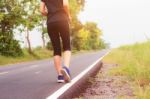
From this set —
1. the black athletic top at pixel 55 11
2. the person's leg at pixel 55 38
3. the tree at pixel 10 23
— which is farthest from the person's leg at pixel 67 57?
the tree at pixel 10 23

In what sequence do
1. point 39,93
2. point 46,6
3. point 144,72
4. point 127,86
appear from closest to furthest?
1. point 39,93
2. point 46,6
3. point 127,86
4. point 144,72

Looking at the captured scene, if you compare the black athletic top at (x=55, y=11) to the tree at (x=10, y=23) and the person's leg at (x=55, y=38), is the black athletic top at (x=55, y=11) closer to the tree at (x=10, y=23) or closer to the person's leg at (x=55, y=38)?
the person's leg at (x=55, y=38)

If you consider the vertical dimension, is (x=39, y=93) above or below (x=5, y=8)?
below

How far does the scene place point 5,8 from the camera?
40969 mm

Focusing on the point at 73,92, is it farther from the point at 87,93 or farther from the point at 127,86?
the point at 127,86

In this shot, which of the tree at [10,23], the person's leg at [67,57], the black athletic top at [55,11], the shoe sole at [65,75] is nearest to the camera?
the shoe sole at [65,75]

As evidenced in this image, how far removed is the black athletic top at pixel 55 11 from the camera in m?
8.74

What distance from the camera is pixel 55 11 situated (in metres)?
8.74

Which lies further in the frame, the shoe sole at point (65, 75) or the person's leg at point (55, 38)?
the person's leg at point (55, 38)

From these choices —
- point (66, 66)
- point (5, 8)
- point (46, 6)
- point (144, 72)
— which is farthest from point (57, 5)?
point (5, 8)

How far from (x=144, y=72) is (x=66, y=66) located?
2.50 meters

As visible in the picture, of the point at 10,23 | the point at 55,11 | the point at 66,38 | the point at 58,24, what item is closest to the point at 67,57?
the point at 66,38

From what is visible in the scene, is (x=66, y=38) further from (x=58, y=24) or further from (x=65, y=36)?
(x=58, y=24)

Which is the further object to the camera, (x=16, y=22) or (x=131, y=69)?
(x=16, y=22)
